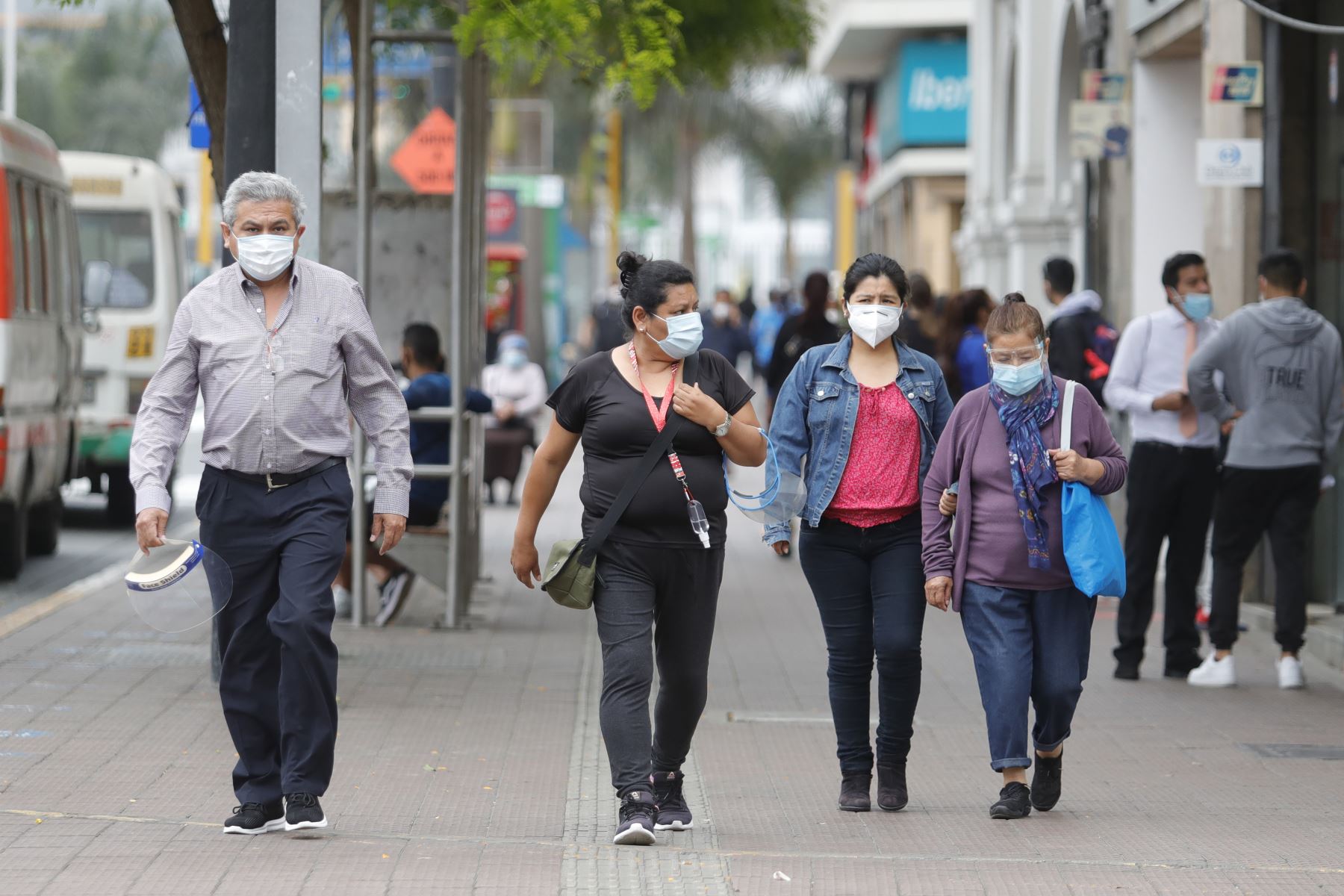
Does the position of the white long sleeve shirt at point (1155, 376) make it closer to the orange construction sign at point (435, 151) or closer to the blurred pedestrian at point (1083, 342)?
the blurred pedestrian at point (1083, 342)

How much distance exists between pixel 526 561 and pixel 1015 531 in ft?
4.88

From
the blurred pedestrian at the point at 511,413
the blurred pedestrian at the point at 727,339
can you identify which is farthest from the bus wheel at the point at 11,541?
the blurred pedestrian at the point at 727,339

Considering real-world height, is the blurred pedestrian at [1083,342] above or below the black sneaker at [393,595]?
above

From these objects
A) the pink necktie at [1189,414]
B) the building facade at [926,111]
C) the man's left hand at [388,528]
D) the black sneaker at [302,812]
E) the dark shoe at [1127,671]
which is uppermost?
the building facade at [926,111]

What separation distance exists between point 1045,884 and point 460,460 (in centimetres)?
587

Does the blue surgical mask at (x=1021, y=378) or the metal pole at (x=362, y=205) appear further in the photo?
the metal pole at (x=362, y=205)

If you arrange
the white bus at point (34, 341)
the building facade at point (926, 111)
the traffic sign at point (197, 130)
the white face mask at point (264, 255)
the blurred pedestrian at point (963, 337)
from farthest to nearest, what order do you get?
the building facade at point (926, 111) → the blurred pedestrian at point (963, 337) → the white bus at point (34, 341) → the traffic sign at point (197, 130) → the white face mask at point (264, 255)

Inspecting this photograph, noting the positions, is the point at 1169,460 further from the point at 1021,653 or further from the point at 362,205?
the point at 362,205

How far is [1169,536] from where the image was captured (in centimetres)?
969

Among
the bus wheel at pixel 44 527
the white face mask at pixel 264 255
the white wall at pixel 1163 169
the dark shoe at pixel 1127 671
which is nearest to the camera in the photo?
the white face mask at pixel 264 255

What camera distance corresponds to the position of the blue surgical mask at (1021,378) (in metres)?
6.41

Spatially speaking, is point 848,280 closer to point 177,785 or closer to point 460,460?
point 177,785

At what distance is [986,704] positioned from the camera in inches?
259

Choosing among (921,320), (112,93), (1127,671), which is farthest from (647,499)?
(112,93)
